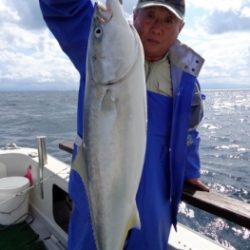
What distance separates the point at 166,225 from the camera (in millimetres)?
2160

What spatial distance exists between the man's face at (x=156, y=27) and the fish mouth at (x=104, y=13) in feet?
1.93

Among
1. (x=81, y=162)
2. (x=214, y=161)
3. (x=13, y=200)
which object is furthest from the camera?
(x=214, y=161)

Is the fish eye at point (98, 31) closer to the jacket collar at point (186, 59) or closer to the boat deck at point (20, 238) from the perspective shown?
the jacket collar at point (186, 59)

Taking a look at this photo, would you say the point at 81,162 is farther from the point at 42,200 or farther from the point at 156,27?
the point at 42,200

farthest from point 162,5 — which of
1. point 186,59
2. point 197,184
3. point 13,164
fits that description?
point 13,164

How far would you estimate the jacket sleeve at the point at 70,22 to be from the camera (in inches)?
74.5

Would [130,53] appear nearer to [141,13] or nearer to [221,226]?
[141,13]

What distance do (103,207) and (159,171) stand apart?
58 centimetres

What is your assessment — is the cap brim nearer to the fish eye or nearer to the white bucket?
the fish eye

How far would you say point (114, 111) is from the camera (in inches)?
55.5

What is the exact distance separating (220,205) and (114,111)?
1245 millimetres

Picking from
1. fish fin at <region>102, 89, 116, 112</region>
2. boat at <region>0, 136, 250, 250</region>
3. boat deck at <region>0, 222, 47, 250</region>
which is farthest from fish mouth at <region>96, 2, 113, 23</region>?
boat deck at <region>0, 222, 47, 250</region>

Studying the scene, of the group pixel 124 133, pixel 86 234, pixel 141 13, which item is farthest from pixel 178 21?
pixel 86 234

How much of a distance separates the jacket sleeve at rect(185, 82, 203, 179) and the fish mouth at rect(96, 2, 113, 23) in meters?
0.91
